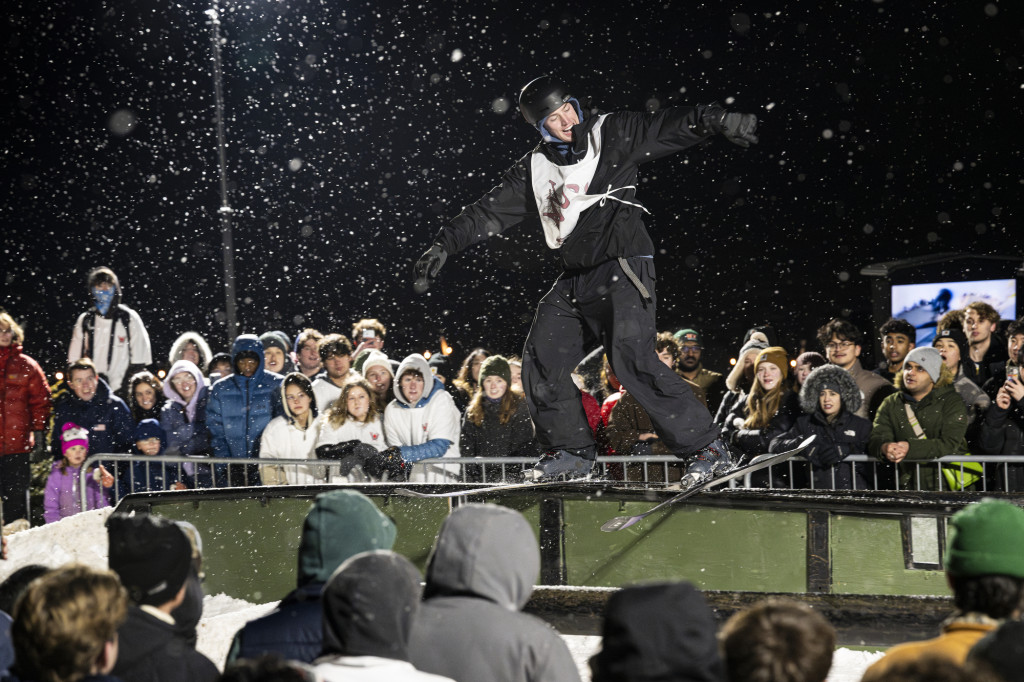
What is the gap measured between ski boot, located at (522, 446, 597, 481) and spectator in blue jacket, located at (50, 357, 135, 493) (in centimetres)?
466

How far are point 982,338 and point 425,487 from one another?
455 cm

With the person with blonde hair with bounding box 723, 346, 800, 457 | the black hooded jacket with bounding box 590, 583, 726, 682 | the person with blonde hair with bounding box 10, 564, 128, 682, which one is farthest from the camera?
the person with blonde hair with bounding box 723, 346, 800, 457

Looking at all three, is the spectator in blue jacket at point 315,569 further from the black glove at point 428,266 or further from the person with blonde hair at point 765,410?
the person with blonde hair at point 765,410

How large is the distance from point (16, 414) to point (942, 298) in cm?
1151

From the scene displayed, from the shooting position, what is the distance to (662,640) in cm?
218

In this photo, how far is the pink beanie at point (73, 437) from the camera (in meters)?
9.08

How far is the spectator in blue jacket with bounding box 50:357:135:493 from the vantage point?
9242 millimetres

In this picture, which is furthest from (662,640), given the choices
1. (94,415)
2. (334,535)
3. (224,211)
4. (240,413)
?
(224,211)

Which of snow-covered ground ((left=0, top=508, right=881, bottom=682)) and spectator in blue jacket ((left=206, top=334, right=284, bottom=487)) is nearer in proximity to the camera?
snow-covered ground ((left=0, top=508, right=881, bottom=682))

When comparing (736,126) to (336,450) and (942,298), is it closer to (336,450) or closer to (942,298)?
(336,450)

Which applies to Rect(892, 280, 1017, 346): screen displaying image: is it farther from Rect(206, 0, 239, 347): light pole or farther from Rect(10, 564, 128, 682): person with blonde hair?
Rect(10, 564, 128, 682): person with blonde hair

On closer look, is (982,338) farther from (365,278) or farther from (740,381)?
(365,278)

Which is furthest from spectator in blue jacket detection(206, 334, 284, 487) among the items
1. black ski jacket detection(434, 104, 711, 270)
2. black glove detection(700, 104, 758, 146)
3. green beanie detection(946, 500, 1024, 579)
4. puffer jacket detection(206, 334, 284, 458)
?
green beanie detection(946, 500, 1024, 579)

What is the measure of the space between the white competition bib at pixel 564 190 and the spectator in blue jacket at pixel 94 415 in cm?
510
